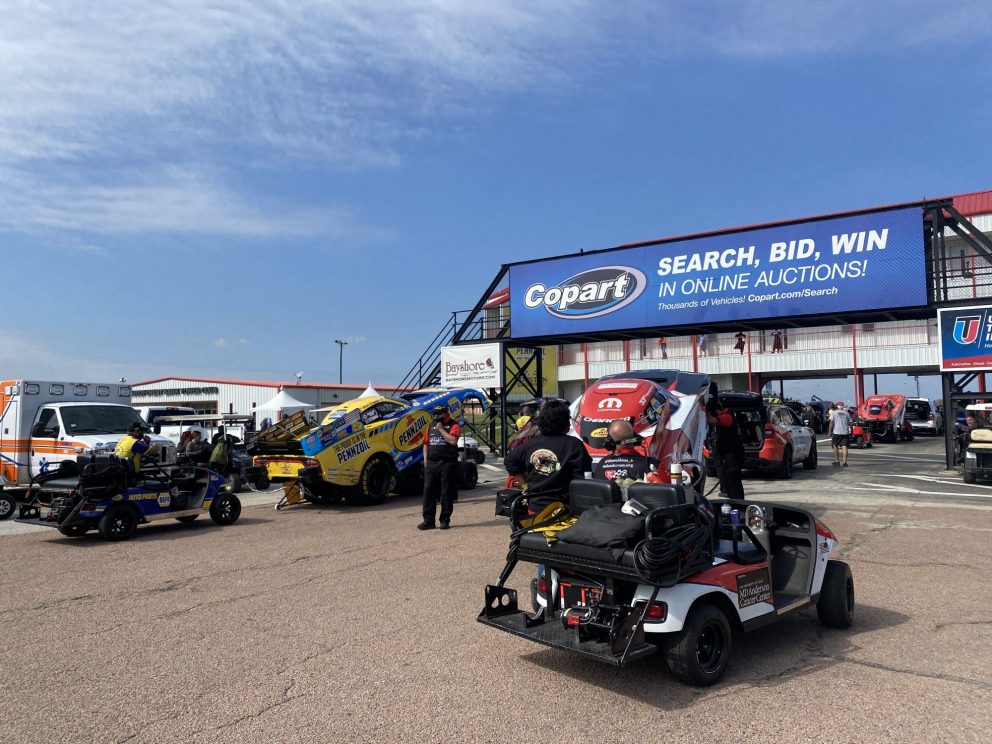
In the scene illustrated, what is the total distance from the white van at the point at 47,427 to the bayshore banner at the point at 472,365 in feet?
32.2

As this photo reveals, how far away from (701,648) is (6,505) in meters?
12.9

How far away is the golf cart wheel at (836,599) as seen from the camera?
5.62 metres

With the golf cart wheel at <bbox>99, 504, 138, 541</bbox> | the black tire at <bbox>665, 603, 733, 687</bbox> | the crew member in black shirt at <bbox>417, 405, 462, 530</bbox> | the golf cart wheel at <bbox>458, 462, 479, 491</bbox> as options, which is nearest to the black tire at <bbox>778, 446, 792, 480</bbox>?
the golf cart wheel at <bbox>458, 462, 479, 491</bbox>

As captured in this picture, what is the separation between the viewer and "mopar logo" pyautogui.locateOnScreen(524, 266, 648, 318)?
68.3ft

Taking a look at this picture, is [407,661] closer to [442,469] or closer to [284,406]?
[442,469]

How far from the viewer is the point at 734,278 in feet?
62.8

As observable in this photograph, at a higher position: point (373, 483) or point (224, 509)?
point (373, 483)

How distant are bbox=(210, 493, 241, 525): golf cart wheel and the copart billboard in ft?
39.9

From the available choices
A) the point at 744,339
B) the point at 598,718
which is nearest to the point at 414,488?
the point at 598,718

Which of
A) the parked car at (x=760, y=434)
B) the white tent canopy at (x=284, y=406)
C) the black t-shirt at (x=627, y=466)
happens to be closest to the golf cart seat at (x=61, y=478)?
the black t-shirt at (x=627, y=466)

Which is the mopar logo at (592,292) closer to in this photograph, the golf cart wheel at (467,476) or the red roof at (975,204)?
the golf cart wheel at (467,476)

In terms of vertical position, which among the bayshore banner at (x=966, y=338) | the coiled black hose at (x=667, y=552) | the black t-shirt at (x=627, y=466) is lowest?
the coiled black hose at (x=667, y=552)

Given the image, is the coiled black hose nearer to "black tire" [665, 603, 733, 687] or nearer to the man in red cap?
"black tire" [665, 603, 733, 687]

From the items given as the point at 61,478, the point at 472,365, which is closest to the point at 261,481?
the point at 61,478
